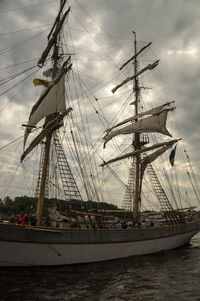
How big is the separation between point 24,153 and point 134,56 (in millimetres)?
20606

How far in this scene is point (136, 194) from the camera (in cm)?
2006

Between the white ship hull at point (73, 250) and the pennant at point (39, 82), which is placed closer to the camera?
the white ship hull at point (73, 250)

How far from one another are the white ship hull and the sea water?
0.38 metres

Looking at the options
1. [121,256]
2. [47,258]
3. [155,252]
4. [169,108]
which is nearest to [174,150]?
[169,108]

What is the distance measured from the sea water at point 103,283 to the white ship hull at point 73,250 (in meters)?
0.38

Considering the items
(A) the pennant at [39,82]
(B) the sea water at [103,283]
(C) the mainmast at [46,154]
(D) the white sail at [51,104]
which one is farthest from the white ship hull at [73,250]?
(A) the pennant at [39,82]

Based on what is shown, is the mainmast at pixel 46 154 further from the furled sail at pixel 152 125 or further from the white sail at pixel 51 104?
the furled sail at pixel 152 125

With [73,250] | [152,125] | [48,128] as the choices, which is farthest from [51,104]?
[152,125]

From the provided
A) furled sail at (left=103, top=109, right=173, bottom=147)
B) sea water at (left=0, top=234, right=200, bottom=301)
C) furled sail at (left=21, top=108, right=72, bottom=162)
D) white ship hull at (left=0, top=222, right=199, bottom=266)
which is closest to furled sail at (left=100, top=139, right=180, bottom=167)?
furled sail at (left=103, top=109, right=173, bottom=147)

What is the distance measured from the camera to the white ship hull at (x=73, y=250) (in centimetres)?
973

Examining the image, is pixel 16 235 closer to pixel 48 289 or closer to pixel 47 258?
pixel 47 258

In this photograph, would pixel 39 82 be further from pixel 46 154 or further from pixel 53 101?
pixel 46 154

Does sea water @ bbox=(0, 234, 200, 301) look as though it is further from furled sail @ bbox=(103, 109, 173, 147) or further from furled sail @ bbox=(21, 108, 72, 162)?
furled sail @ bbox=(103, 109, 173, 147)

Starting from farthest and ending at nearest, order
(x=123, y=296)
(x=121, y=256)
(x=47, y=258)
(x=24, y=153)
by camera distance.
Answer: (x=24, y=153)
(x=121, y=256)
(x=47, y=258)
(x=123, y=296)
